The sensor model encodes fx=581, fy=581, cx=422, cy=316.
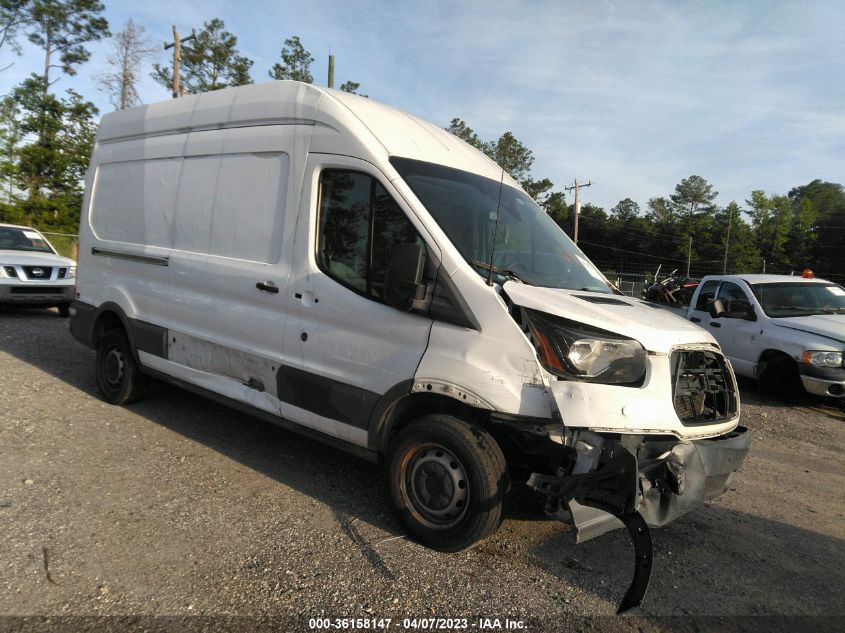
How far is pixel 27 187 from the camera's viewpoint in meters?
24.9

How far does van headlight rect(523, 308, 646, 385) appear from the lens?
2949 millimetres

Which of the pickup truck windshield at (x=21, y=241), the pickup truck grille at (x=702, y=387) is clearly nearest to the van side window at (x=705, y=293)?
the pickup truck grille at (x=702, y=387)

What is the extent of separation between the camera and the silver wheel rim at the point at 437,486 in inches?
127

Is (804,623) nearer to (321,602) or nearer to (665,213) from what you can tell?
(321,602)

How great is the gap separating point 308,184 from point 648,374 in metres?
2.48

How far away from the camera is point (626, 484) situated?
276 cm

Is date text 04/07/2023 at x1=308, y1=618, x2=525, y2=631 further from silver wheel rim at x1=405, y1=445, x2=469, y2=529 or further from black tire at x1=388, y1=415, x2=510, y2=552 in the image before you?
silver wheel rim at x1=405, y1=445, x2=469, y2=529

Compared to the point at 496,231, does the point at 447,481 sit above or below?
below

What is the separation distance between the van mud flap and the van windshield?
3.66ft

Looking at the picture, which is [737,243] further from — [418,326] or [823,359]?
[418,326]

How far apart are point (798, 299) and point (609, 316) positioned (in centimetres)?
680

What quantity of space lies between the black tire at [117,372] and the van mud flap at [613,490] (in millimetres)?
4330

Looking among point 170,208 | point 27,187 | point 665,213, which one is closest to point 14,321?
point 170,208

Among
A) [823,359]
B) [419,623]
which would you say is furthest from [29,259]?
[823,359]
